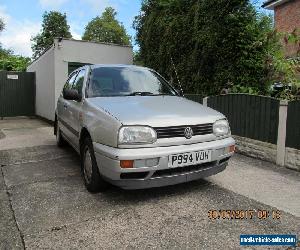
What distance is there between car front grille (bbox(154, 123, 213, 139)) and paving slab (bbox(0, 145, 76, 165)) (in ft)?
11.4

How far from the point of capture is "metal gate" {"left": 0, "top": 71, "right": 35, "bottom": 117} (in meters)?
15.3

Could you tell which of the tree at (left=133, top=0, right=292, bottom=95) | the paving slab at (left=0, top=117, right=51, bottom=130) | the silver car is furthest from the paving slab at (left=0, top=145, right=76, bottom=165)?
the paving slab at (left=0, top=117, right=51, bottom=130)

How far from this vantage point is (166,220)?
11.4 ft

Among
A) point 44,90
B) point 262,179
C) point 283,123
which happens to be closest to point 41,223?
point 262,179

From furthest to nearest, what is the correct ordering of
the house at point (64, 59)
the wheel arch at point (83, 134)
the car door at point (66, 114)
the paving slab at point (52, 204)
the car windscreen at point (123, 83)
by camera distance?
1. the house at point (64, 59)
2. the car door at point (66, 114)
3. the car windscreen at point (123, 83)
4. the wheel arch at point (83, 134)
5. the paving slab at point (52, 204)

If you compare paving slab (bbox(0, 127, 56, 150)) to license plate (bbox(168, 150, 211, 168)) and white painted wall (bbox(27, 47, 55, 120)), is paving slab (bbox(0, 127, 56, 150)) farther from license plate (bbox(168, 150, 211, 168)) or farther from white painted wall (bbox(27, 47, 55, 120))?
license plate (bbox(168, 150, 211, 168))

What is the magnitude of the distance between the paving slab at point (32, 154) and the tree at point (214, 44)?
4.22m

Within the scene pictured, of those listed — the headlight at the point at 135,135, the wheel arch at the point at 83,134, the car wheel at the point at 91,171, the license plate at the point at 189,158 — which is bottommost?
the car wheel at the point at 91,171

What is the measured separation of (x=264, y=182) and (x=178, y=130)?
76.6 inches

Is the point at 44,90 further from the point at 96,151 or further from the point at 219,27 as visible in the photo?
the point at 96,151

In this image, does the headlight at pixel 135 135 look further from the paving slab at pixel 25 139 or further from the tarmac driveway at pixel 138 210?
the paving slab at pixel 25 139

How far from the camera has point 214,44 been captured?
843 cm

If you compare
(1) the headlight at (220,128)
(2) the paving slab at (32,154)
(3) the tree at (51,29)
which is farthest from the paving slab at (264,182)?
(3) the tree at (51,29)

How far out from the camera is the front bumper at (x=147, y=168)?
3.53 meters
